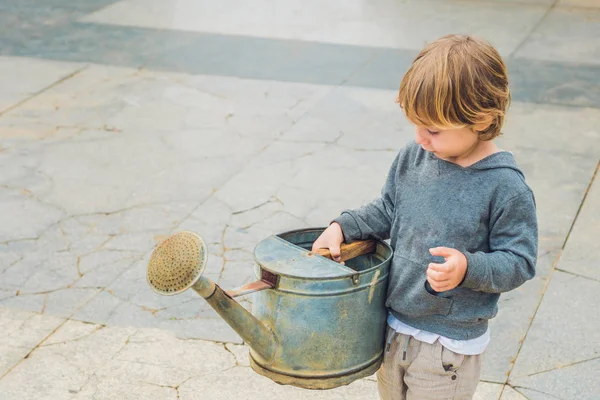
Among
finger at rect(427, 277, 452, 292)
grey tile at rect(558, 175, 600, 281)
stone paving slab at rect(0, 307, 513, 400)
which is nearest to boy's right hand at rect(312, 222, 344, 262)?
finger at rect(427, 277, 452, 292)

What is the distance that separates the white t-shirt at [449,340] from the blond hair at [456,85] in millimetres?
438

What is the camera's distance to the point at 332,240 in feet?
5.81

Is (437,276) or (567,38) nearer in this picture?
(437,276)

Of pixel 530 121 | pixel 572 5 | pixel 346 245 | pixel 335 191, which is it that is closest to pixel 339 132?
pixel 335 191

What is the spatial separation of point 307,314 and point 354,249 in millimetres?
236


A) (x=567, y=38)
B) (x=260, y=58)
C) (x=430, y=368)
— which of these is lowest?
(x=260, y=58)

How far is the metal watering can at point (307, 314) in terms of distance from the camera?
5.30ft

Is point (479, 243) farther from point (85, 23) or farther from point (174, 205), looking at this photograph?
point (85, 23)

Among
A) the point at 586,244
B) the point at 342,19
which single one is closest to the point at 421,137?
the point at 586,244

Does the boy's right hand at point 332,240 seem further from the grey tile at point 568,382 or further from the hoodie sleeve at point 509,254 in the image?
the grey tile at point 568,382

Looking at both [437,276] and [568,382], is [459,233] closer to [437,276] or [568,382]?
[437,276]

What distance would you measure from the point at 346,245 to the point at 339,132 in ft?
9.25

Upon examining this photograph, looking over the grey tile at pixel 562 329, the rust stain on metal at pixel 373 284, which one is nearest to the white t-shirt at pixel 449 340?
the rust stain on metal at pixel 373 284

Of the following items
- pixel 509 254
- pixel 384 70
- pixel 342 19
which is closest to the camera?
pixel 509 254
